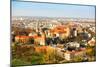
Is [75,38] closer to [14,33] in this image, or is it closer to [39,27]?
[39,27]

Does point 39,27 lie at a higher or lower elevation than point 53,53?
higher

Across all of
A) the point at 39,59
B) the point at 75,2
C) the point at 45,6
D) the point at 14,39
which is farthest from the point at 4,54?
the point at 75,2

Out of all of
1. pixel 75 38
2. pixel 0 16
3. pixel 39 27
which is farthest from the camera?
pixel 75 38

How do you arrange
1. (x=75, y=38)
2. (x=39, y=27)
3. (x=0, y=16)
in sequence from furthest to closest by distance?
(x=75, y=38), (x=39, y=27), (x=0, y=16)

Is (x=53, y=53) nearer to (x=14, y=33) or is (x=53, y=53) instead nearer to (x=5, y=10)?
(x=14, y=33)

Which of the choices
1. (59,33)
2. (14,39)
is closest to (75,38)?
(59,33)

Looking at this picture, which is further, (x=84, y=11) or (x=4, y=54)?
(x=84, y=11)

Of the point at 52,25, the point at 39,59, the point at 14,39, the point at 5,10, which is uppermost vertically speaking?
the point at 5,10
